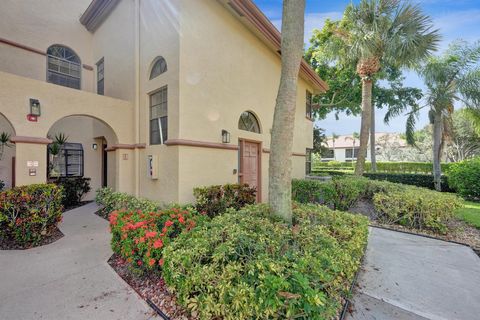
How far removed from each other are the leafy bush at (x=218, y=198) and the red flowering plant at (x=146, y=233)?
6.13 ft

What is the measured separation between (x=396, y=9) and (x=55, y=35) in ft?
46.4

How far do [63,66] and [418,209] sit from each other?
13.7 meters

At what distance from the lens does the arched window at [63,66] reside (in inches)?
349

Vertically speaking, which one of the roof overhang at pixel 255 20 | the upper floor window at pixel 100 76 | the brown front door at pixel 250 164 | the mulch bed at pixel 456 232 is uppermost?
the roof overhang at pixel 255 20

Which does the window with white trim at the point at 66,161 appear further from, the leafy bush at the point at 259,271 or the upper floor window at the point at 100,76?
the leafy bush at the point at 259,271

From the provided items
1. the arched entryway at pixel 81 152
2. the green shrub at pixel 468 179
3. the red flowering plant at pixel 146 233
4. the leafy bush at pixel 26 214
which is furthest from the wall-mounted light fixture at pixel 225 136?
the green shrub at pixel 468 179

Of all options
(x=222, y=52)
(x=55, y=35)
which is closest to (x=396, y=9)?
(x=222, y=52)

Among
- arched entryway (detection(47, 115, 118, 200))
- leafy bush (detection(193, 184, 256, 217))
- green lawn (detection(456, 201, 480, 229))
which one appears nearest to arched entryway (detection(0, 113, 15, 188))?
arched entryway (detection(47, 115, 118, 200))

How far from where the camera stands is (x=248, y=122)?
338 inches

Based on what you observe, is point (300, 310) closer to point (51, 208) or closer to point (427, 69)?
point (51, 208)

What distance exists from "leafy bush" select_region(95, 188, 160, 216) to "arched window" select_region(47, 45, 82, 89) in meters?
5.25

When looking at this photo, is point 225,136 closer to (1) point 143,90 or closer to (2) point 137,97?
(1) point 143,90

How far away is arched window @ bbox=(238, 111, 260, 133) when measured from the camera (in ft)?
26.9

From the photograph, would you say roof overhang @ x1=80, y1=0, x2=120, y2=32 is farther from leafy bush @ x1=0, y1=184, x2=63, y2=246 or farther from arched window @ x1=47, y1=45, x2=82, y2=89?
leafy bush @ x1=0, y1=184, x2=63, y2=246
